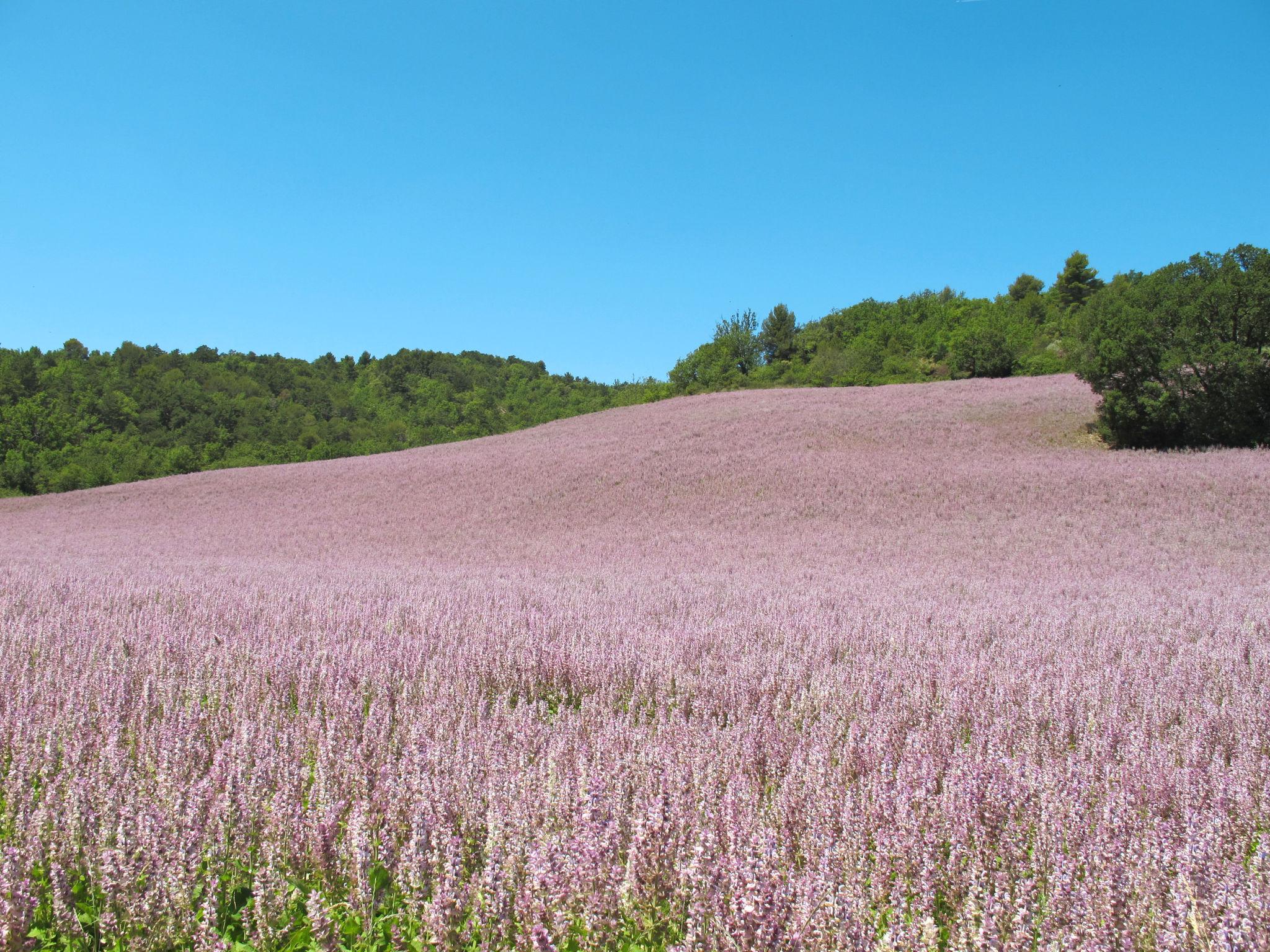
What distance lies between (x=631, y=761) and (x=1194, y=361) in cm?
2417

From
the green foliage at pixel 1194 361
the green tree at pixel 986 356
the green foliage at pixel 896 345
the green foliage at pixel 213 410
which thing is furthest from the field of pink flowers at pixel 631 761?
the green foliage at pixel 213 410

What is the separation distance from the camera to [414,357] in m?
102

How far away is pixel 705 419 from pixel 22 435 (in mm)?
50580

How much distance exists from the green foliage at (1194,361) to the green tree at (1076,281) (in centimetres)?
5719

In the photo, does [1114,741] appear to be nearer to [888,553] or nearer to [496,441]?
[888,553]

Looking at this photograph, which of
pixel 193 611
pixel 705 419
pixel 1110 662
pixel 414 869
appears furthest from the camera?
pixel 705 419

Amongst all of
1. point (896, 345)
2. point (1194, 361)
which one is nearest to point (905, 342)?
point (896, 345)

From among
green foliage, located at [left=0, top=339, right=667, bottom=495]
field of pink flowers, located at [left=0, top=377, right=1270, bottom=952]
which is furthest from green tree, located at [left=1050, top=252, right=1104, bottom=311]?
field of pink flowers, located at [left=0, top=377, right=1270, bottom=952]

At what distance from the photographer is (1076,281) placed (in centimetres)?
7456

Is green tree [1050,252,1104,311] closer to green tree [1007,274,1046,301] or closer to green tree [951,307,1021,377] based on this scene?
green tree [1007,274,1046,301]

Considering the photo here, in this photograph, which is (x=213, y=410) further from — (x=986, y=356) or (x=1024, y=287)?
(x=1024, y=287)

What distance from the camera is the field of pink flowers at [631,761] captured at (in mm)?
1893

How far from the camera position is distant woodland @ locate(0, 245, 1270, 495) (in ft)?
Answer: 69.8

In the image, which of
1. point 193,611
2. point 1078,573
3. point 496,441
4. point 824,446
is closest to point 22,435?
point 496,441
